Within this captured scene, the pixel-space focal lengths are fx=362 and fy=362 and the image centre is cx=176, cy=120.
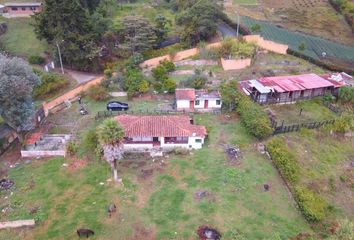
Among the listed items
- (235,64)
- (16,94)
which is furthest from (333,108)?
(16,94)

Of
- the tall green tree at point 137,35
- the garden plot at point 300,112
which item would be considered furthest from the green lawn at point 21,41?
the garden plot at point 300,112

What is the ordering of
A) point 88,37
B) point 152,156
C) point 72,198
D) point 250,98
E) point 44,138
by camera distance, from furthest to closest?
point 88,37 < point 250,98 < point 44,138 < point 152,156 < point 72,198

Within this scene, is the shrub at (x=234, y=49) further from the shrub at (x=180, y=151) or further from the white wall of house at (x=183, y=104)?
the shrub at (x=180, y=151)

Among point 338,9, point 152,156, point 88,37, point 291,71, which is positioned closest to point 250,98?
point 291,71

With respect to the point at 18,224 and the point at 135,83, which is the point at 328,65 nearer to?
the point at 135,83

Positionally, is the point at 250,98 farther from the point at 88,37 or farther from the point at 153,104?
the point at 88,37

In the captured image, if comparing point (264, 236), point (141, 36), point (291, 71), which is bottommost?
point (264, 236)
